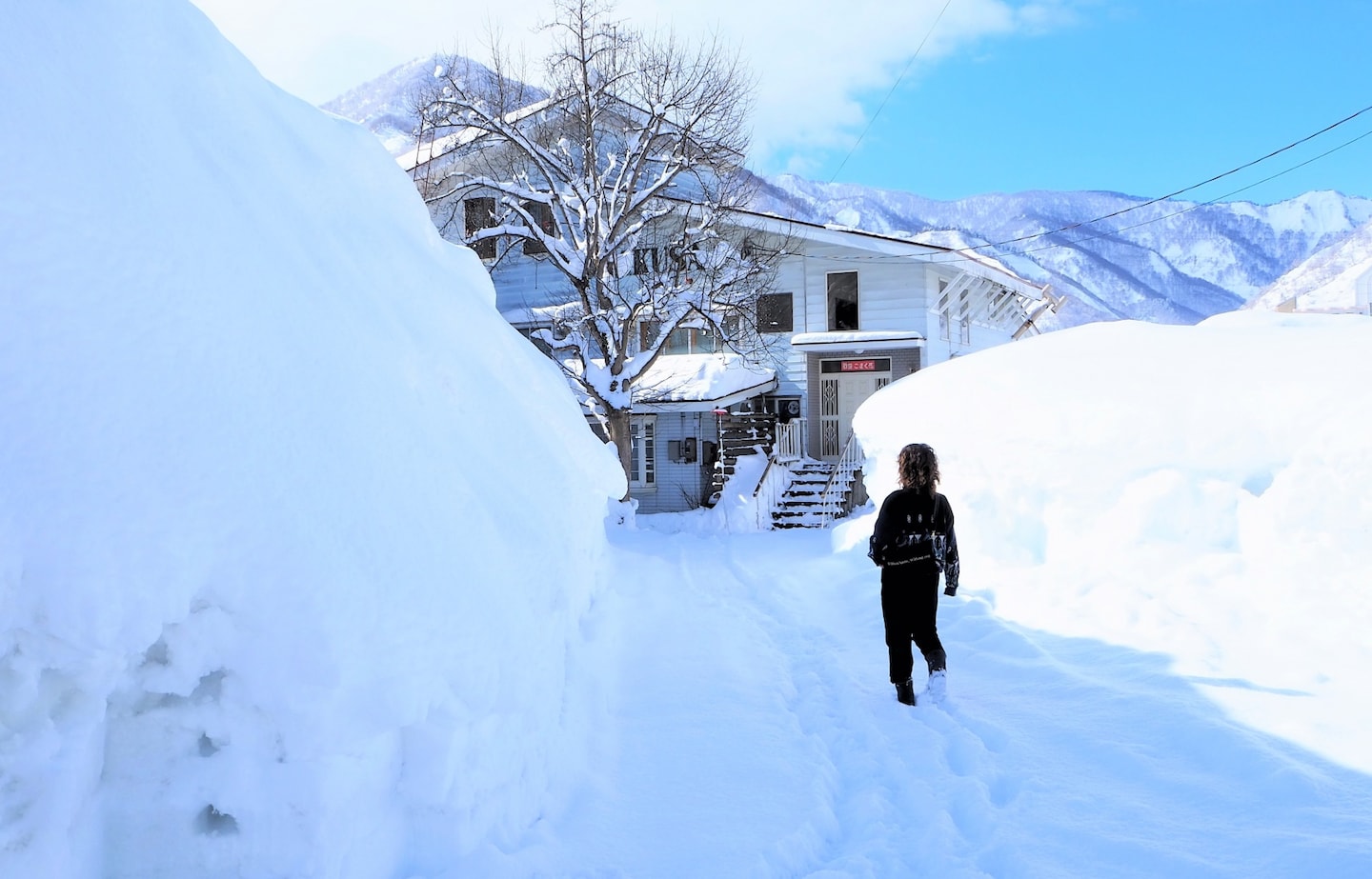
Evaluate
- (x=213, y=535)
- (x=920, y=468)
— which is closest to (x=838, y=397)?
(x=920, y=468)

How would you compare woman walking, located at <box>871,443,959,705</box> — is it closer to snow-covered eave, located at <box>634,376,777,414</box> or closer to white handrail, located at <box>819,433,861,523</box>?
white handrail, located at <box>819,433,861,523</box>

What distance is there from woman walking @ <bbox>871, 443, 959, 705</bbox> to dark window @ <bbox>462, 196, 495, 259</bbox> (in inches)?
657

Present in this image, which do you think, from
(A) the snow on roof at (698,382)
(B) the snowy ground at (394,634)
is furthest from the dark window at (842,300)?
(B) the snowy ground at (394,634)

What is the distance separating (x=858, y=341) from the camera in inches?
754

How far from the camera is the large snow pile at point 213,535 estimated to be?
6.77 feet

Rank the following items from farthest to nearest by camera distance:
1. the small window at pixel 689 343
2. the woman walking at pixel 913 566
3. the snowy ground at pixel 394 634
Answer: the small window at pixel 689 343 → the woman walking at pixel 913 566 → the snowy ground at pixel 394 634

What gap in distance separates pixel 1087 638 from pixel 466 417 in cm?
481

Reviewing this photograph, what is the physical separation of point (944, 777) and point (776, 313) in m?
17.6

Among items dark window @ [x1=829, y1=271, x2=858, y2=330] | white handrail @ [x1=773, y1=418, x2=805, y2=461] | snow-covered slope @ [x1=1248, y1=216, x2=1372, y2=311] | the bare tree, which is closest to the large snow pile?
the bare tree

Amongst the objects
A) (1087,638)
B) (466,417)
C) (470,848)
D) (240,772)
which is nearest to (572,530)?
(466,417)

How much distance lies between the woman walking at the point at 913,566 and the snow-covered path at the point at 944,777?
0.85ft

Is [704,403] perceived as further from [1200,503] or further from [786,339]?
[1200,503]

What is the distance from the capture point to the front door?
67.0ft

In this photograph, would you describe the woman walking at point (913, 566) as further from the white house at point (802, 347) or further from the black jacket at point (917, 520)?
the white house at point (802, 347)
